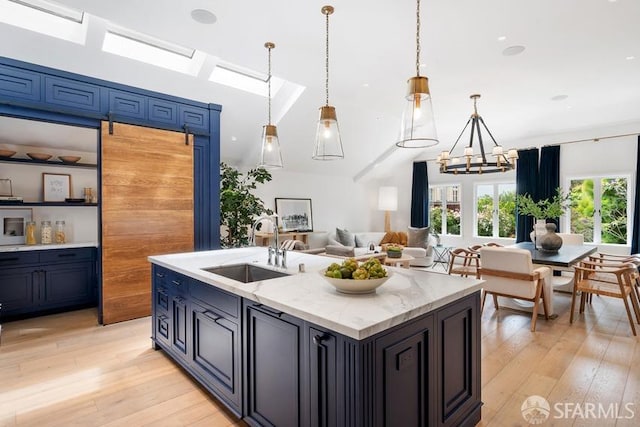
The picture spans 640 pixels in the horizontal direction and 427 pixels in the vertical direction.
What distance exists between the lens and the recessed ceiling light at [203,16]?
298 centimetres

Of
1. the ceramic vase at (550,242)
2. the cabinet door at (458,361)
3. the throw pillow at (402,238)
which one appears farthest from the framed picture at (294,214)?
the cabinet door at (458,361)

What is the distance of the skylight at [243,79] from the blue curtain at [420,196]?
181 inches

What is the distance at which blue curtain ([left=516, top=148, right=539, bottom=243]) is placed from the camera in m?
6.68

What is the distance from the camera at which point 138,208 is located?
13.1 ft

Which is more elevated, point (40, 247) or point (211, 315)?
point (40, 247)

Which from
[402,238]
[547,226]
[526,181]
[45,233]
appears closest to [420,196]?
[402,238]

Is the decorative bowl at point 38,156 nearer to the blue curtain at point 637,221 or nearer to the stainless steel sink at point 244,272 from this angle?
the stainless steel sink at point 244,272

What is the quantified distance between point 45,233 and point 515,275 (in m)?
5.67

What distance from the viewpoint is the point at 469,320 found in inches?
77.4

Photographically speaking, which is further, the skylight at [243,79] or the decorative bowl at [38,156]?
the skylight at [243,79]

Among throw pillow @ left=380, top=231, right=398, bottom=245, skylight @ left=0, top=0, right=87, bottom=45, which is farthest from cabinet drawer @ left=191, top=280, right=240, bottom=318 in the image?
throw pillow @ left=380, top=231, right=398, bottom=245

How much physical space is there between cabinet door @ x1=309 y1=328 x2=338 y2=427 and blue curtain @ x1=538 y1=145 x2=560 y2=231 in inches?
258

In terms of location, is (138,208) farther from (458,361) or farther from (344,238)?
(344,238)

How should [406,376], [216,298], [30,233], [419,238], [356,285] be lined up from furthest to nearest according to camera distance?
[419,238] < [30,233] < [216,298] < [356,285] < [406,376]
